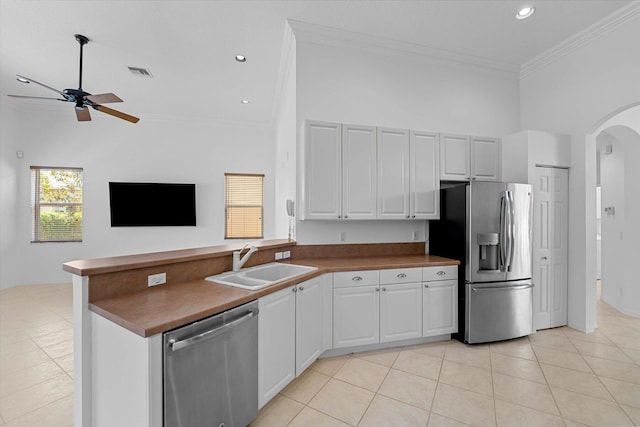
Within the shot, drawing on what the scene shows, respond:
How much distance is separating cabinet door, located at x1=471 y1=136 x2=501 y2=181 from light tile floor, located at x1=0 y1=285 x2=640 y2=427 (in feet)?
6.66

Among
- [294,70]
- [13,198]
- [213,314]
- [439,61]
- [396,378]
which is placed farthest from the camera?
[13,198]

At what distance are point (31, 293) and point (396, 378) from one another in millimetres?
6297

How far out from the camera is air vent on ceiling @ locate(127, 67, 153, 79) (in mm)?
4309

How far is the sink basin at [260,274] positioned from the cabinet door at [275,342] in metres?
0.16

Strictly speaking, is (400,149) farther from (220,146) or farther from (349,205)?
(220,146)

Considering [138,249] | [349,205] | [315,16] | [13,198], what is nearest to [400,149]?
[349,205]

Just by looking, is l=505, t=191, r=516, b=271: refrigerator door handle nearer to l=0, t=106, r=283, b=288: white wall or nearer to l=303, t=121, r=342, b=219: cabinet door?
l=303, t=121, r=342, b=219: cabinet door

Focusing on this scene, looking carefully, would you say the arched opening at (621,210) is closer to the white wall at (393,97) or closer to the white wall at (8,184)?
the white wall at (393,97)

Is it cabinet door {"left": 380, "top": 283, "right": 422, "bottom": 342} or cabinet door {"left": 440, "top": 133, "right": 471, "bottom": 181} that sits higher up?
cabinet door {"left": 440, "top": 133, "right": 471, "bottom": 181}

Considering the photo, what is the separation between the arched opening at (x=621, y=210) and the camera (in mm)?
3965

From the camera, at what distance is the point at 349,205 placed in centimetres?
328

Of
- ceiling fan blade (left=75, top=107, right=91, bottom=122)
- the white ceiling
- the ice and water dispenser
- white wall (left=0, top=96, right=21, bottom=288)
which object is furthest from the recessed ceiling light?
white wall (left=0, top=96, right=21, bottom=288)

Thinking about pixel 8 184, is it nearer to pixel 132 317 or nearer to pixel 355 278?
pixel 132 317

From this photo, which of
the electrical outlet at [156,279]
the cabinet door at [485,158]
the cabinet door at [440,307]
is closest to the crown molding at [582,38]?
the cabinet door at [485,158]
